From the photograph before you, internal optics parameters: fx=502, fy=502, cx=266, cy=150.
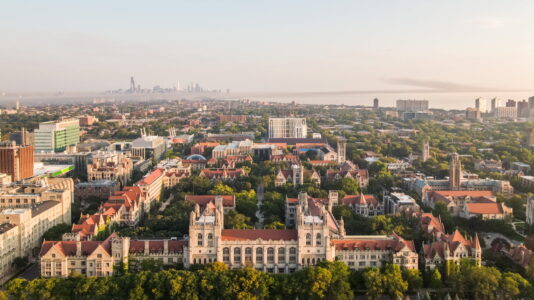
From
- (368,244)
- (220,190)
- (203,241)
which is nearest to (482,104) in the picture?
(220,190)

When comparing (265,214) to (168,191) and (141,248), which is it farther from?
(168,191)

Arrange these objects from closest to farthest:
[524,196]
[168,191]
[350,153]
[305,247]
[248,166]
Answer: [305,247] < [524,196] < [168,191] < [248,166] < [350,153]

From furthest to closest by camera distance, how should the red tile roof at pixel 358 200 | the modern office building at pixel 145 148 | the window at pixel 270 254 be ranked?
the modern office building at pixel 145 148 → the red tile roof at pixel 358 200 → the window at pixel 270 254

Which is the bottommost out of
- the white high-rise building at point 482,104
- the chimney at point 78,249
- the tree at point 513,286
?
the tree at point 513,286

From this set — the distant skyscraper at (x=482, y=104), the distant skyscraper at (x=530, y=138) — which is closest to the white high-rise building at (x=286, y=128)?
the distant skyscraper at (x=530, y=138)

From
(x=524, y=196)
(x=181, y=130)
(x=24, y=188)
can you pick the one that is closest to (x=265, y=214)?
(x=24, y=188)

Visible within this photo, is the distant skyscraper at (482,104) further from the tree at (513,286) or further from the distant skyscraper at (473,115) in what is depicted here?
the tree at (513,286)

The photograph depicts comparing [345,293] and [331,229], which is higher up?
[331,229]

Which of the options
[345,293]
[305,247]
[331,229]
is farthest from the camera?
[331,229]
